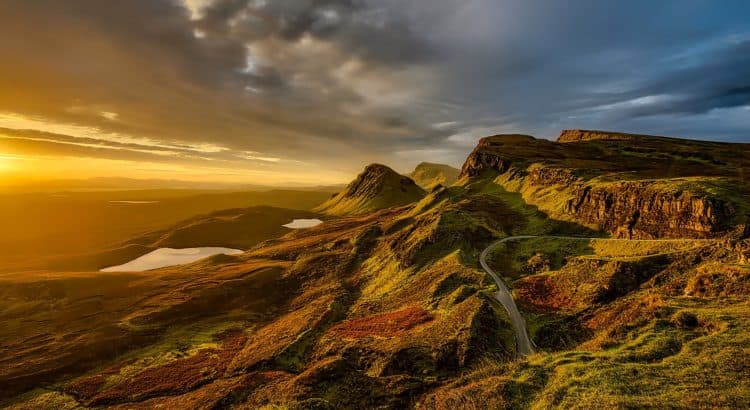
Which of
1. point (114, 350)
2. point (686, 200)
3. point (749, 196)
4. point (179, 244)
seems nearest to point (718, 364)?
point (686, 200)

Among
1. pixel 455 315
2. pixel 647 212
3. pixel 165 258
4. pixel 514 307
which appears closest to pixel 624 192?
pixel 647 212

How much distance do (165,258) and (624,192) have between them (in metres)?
200

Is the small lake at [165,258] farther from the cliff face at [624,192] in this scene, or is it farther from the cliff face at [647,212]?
the cliff face at [647,212]

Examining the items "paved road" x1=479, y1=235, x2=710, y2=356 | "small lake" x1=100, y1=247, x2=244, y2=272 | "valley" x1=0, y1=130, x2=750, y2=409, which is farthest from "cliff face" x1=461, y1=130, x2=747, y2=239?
"small lake" x1=100, y1=247, x2=244, y2=272

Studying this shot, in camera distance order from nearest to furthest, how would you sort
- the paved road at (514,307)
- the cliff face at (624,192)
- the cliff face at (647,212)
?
the paved road at (514,307), the cliff face at (647,212), the cliff face at (624,192)

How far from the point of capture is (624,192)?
74.2 meters

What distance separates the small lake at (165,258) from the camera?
153750 mm

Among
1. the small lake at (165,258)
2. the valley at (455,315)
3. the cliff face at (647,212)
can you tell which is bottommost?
the small lake at (165,258)

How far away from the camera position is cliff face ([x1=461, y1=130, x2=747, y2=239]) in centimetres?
5872

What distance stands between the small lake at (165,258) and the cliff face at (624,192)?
489 ft

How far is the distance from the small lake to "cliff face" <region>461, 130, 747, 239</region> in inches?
5864

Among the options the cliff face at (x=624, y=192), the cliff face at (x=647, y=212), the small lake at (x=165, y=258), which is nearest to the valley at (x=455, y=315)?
the cliff face at (x=647, y=212)

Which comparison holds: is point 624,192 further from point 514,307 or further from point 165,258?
point 165,258

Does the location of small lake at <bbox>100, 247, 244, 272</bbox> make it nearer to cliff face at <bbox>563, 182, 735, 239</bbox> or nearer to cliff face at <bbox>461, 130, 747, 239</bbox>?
cliff face at <bbox>461, 130, 747, 239</bbox>
